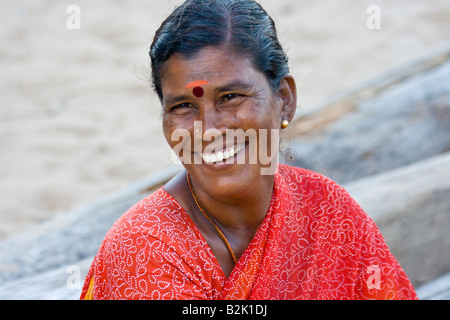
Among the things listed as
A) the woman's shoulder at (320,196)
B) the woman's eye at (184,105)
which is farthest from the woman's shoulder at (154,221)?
the woman's shoulder at (320,196)

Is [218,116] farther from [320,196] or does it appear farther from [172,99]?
[320,196]

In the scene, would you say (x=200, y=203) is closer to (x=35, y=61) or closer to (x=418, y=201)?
(x=418, y=201)

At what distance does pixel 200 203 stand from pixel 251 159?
227 mm

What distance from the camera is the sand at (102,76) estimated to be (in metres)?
4.89

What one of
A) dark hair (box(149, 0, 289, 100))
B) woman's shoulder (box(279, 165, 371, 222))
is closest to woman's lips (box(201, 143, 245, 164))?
dark hair (box(149, 0, 289, 100))

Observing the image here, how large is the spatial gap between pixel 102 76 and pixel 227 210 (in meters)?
5.37

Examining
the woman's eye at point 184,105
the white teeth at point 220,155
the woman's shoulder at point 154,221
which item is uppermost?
the woman's eye at point 184,105

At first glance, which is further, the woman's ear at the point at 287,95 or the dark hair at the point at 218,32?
the woman's ear at the point at 287,95

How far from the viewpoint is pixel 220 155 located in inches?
62.2

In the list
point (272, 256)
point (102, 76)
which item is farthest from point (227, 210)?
point (102, 76)

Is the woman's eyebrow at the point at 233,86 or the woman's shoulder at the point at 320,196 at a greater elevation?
the woman's eyebrow at the point at 233,86

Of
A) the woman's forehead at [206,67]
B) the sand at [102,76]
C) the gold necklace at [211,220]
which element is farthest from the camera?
the sand at [102,76]

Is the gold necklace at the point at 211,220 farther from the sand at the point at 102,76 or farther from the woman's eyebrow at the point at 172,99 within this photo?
the sand at the point at 102,76

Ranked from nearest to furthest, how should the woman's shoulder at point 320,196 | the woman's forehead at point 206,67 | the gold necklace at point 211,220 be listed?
the woman's forehead at point 206,67, the gold necklace at point 211,220, the woman's shoulder at point 320,196
